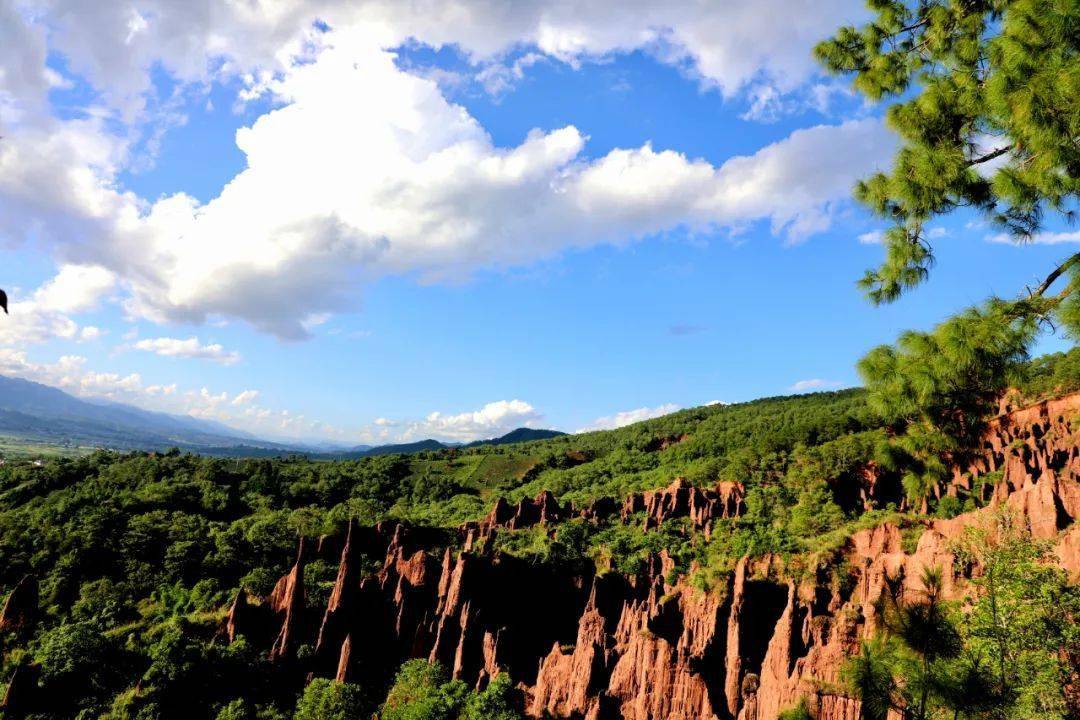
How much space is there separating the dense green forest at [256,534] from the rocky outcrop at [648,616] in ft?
9.88

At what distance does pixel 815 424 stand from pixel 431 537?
60.6m

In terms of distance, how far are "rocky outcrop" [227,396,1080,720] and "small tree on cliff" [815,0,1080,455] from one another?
71.6ft

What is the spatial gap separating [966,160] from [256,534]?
73427 millimetres

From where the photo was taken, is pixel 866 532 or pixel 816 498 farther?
pixel 816 498

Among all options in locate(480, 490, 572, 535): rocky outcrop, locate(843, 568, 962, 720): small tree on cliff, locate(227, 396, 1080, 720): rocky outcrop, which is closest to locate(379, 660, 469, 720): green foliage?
locate(227, 396, 1080, 720): rocky outcrop

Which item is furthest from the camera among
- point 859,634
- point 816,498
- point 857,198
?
point 816,498

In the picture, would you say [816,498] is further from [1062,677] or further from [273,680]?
[273,680]

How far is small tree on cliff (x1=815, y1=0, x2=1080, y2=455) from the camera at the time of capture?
554 cm

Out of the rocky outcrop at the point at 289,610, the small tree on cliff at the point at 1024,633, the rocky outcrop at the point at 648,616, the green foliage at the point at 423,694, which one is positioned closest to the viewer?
the small tree on cliff at the point at 1024,633

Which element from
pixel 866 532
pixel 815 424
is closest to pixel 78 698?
pixel 866 532

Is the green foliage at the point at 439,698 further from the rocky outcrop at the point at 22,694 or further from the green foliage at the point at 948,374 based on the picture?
the green foliage at the point at 948,374

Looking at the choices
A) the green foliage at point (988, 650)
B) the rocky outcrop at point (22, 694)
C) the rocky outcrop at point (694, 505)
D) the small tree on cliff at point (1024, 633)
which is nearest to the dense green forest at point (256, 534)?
the rocky outcrop at point (22, 694)

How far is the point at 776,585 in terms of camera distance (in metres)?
41.1

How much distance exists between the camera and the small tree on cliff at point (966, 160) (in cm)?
554
